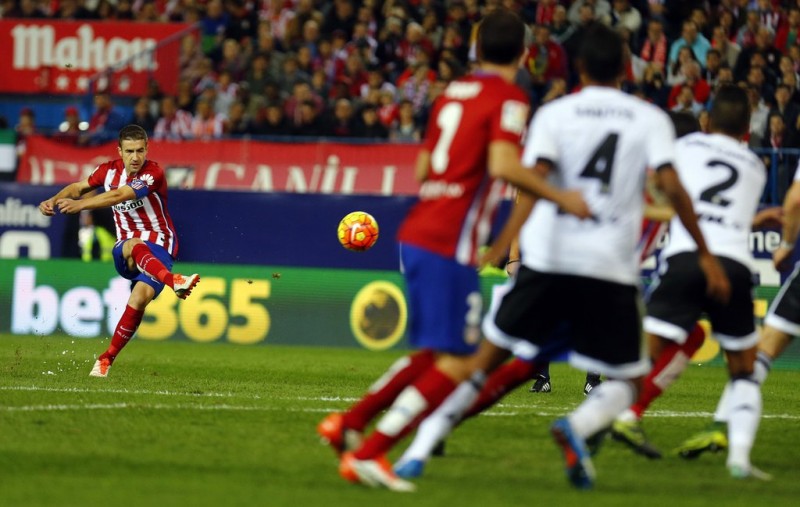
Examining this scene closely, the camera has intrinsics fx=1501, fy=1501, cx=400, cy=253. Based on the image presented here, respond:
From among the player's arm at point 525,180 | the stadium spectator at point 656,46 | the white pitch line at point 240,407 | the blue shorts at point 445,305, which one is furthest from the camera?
the stadium spectator at point 656,46

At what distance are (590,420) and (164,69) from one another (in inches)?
708

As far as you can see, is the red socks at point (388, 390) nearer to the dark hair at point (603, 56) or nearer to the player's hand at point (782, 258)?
the dark hair at point (603, 56)

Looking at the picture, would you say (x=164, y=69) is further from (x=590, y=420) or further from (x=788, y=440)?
(x=590, y=420)

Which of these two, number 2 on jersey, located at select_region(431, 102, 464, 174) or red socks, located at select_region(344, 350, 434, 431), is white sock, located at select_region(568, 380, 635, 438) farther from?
number 2 on jersey, located at select_region(431, 102, 464, 174)

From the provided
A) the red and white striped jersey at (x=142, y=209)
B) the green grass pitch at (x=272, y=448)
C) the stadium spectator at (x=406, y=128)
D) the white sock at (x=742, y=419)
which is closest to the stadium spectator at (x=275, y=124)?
the stadium spectator at (x=406, y=128)

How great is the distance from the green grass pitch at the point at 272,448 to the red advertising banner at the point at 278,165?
6.23 m

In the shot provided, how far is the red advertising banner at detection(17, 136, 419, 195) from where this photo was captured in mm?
19797

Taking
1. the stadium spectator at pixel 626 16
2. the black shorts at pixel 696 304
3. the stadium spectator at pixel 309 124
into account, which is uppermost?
the stadium spectator at pixel 626 16

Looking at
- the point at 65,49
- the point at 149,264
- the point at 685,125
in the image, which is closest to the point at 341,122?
the point at 65,49

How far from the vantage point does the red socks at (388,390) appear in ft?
22.6

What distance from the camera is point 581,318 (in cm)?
694

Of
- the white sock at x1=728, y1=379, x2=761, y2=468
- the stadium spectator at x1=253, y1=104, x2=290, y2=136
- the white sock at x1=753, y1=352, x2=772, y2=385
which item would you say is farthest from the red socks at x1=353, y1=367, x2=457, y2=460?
the stadium spectator at x1=253, y1=104, x2=290, y2=136

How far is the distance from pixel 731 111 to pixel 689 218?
1287mm

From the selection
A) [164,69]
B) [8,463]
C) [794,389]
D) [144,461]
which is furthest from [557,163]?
[164,69]
